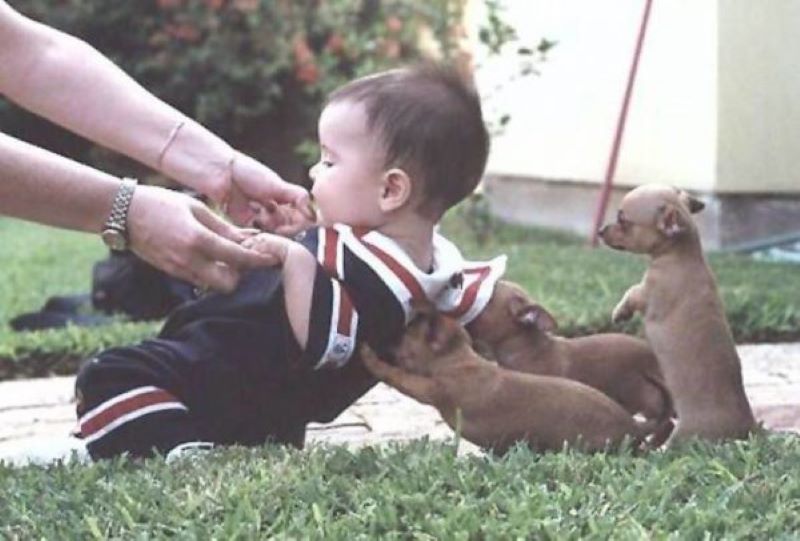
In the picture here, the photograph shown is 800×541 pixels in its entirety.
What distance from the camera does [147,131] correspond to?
122 inches

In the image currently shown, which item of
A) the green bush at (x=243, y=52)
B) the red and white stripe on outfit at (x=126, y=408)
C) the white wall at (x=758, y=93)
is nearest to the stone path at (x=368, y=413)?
the red and white stripe on outfit at (x=126, y=408)

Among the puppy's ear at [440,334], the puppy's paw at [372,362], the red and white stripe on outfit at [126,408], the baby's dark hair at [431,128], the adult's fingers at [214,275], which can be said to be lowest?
the red and white stripe on outfit at [126,408]

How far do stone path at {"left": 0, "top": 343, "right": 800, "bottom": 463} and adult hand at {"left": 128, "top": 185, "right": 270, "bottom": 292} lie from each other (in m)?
0.40

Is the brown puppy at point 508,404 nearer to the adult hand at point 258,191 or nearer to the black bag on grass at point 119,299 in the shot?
the adult hand at point 258,191

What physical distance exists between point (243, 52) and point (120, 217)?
996cm

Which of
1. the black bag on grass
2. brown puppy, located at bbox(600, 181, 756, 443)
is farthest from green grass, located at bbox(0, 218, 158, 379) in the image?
brown puppy, located at bbox(600, 181, 756, 443)

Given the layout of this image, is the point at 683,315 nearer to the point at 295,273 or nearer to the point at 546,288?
the point at 295,273

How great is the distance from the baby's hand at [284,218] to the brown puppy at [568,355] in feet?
1.24

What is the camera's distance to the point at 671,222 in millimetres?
2715

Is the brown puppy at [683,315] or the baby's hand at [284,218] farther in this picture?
the baby's hand at [284,218]

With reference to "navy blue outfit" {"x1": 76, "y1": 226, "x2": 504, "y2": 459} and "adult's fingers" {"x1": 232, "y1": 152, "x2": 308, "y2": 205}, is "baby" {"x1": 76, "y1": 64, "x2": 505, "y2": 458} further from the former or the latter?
"adult's fingers" {"x1": 232, "y1": 152, "x2": 308, "y2": 205}

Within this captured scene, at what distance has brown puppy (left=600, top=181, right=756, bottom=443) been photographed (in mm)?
2609

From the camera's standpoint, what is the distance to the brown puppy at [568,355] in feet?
9.34

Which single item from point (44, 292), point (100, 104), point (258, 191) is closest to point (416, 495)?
point (258, 191)
